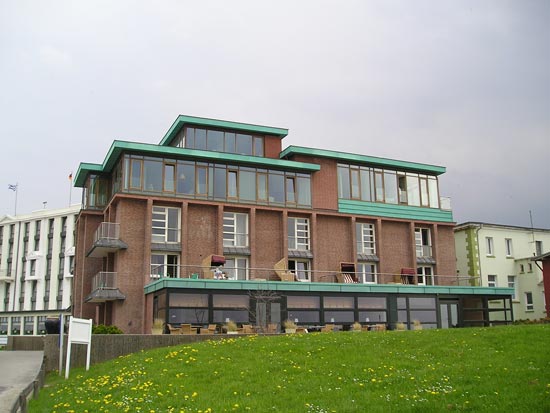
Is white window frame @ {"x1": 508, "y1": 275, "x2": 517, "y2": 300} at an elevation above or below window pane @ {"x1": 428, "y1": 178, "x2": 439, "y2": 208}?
below

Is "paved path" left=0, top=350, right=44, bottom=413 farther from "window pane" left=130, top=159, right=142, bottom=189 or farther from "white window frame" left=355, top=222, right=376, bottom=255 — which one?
"white window frame" left=355, top=222, right=376, bottom=255

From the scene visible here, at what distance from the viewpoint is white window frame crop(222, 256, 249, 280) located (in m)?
37.4

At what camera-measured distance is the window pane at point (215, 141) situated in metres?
40.5

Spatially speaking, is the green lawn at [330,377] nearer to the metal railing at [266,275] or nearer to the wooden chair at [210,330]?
the wooden chair at [210,330]

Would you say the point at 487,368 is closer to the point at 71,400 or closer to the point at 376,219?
the point at 71,400

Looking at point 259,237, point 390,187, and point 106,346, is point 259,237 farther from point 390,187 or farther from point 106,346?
point 106,346

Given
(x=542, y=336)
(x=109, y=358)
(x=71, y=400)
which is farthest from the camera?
(x=109, y=358)

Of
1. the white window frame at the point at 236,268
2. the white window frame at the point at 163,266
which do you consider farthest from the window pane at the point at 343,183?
the white window frame at the point at 163,266

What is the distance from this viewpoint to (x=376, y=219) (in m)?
42.5

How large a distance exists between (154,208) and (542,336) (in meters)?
23.4

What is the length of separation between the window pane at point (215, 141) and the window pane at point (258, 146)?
2.37 metres

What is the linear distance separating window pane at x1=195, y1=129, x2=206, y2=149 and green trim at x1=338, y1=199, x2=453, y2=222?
30.8ft

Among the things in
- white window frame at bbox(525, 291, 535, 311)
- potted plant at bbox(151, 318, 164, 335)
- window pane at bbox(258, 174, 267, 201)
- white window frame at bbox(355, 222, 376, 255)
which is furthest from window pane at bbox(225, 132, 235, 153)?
white window frame at bbox(525, 291, 535, 311)

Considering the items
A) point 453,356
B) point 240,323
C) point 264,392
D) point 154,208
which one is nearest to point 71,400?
point 264,392
